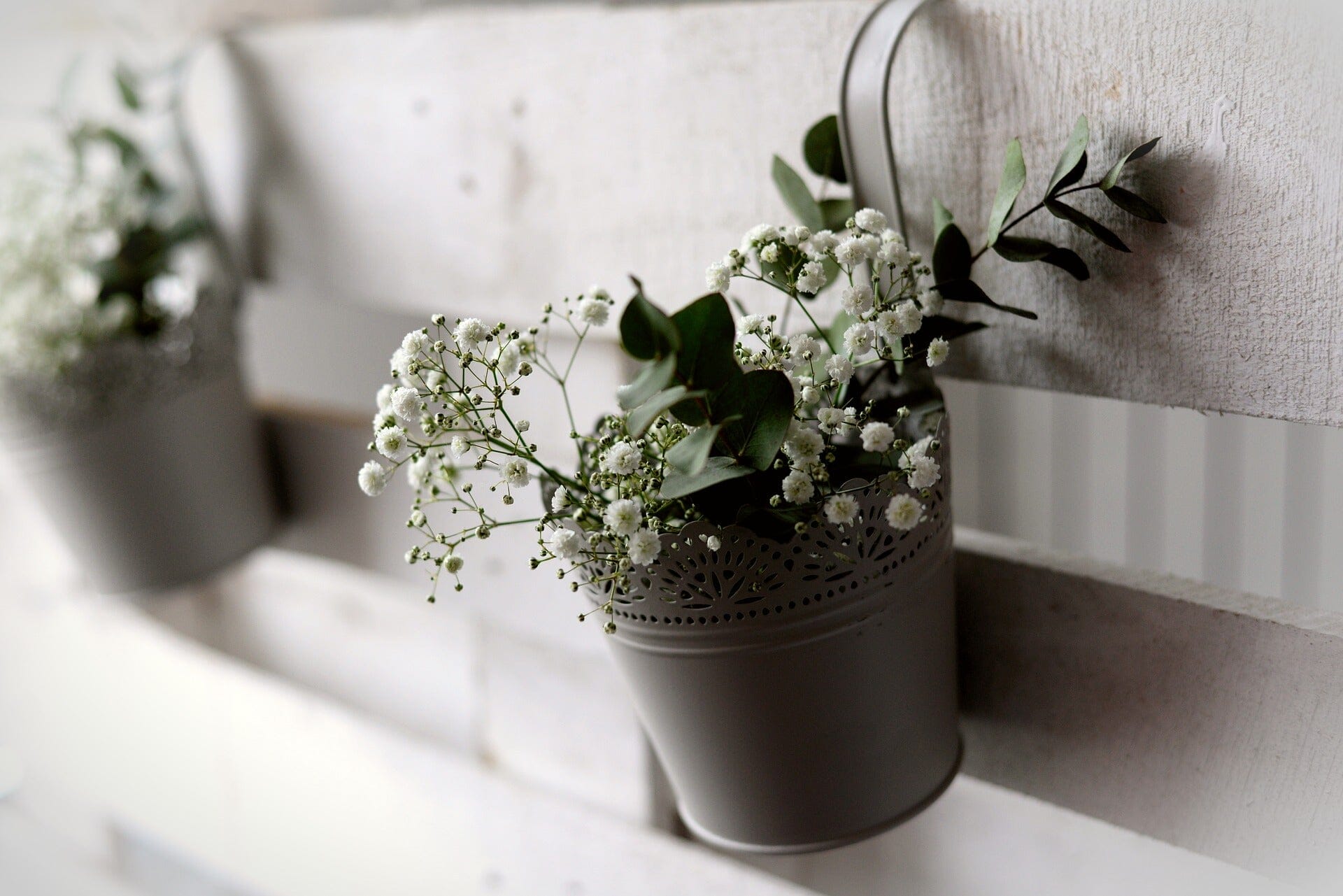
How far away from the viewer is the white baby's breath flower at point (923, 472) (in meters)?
0.53

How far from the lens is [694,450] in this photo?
1.68 feet

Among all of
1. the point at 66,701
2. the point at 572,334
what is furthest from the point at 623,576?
the point at 66,701

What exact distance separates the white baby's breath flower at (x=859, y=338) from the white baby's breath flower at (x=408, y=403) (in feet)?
0.71

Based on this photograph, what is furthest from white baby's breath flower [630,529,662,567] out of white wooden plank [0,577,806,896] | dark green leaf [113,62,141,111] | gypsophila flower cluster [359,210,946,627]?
dark green leaf [113,62,141,111]

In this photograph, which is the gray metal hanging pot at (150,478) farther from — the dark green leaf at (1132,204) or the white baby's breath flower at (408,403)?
the dark green leaf at (1132,204)

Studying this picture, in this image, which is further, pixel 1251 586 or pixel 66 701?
pixel 66 701

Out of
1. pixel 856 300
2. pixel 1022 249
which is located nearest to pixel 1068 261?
pixel 1022 249

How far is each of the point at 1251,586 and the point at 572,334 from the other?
65cm

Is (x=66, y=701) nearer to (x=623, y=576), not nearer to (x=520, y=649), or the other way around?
(x=520, y=649)

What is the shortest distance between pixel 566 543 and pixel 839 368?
162 mm

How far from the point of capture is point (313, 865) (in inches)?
52.6

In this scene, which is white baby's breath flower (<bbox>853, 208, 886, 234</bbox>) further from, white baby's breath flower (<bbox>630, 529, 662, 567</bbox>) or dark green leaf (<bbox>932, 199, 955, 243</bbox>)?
white baby's breath flower (<bbox>630, 529, 662, 567</bbox>)

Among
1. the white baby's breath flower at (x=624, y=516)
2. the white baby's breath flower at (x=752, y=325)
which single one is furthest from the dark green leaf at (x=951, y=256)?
the white baby's breath flower at (x=624, y=516)

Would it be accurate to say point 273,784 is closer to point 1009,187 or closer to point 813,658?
point 813,658
